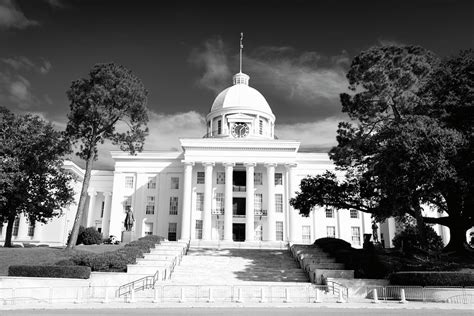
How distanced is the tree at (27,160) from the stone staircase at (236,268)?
13.0 m

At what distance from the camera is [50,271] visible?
2125 cm

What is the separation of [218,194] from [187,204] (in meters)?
4.31

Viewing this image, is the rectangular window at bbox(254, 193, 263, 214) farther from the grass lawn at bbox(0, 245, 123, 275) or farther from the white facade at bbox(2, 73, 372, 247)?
the grass lawn at bbox(0, 245, 123, 275)

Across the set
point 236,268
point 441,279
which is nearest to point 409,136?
point 441,279

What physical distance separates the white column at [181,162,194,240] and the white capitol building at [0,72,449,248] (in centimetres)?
11

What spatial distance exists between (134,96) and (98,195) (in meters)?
32.1

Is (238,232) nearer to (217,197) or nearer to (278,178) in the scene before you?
(217,197)

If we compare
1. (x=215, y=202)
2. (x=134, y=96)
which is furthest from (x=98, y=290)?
(x=215, y=202)

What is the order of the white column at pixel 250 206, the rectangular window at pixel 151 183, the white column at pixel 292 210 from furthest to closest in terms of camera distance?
1. the rectangular window at pixel 151 183
2. the white column at pixel 292 210
3. the white column at pixel 250 206

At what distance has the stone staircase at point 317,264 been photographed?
23.1 m

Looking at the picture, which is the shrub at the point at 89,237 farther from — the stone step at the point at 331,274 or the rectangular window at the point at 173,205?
the stone step at the point at 331,274

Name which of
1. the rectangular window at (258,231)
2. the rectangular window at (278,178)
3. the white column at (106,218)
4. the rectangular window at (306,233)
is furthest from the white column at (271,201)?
A: the white column at (106,218)

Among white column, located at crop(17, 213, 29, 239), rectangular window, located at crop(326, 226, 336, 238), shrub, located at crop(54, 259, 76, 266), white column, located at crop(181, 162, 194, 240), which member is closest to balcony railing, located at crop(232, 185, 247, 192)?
white column, located at crop(181, 162, 194, 240)

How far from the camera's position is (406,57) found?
25156mm
